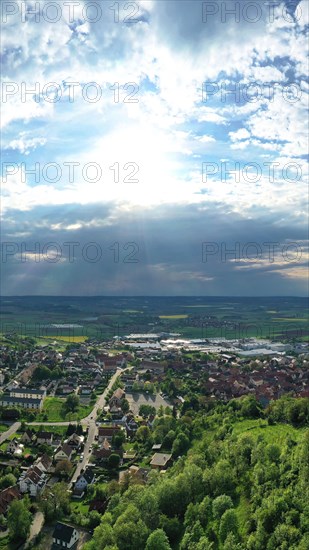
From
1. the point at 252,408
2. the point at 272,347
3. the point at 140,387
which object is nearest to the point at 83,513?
the point at 252,408

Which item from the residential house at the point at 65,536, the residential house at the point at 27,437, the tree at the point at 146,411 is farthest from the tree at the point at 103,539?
the tree at the point at 146,411

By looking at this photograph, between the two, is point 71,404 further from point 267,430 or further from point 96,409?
point 267,430

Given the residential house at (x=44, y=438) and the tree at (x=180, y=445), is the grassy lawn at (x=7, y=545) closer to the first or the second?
the residential house at (x=44, y=438)


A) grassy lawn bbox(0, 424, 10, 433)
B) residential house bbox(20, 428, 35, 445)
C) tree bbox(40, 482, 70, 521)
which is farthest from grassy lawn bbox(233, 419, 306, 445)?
grassy lawn bbox(0, 424, 10, 433)

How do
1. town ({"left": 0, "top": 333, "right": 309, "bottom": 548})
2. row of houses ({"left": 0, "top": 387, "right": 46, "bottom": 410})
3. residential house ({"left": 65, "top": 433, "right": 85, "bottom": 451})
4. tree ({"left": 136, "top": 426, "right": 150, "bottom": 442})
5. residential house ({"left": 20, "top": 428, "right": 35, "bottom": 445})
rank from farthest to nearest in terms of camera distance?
row of houses ({"left": 0, "top": 387, "right": 46, "bottom": 410}), tree ({"left": 136, "top": 426, "right": 150, "bottom": 442}), residential house ({"left": 20, "top": 428, "right": 35, "bottom": 445}), residential house ({"left": 65, "top": 433, "right": 85, "bottom": 451}), town ({"left": 0, "top": 333, "right": 309, "bottom": 548})

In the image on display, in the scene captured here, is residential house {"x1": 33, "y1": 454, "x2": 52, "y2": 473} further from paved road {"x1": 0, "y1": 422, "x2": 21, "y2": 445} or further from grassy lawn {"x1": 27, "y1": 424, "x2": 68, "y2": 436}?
grassy lawn {"x1": 27, "y1": 424, "x2": 68, "y2": 436}

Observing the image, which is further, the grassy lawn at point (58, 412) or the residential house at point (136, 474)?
the grassy lawn at point (58, 412)

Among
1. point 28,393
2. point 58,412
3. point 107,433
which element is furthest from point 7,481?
point 28,393
